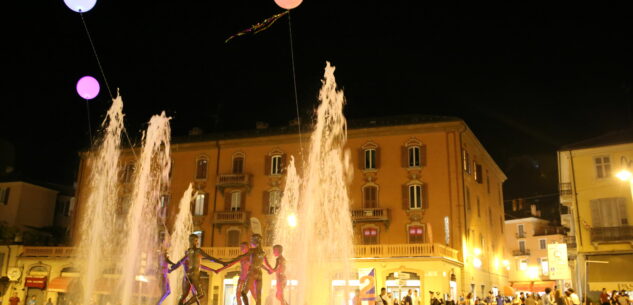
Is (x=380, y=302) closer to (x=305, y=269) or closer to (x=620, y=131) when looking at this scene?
(x=305, y=269)

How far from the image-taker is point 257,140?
4012 cm

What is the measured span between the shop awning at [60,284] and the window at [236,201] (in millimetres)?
11828

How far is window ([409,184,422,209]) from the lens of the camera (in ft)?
115

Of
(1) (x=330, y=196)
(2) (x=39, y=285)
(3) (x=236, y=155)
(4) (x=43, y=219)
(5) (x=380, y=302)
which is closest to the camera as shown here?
(5) (x=380, y=302)

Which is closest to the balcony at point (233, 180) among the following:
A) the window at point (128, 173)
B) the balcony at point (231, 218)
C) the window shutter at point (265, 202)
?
the window shutter at point (265, 202)

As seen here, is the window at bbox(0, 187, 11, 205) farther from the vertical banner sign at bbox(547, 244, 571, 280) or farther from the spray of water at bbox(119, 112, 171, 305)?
the vertical banner sign at bbox(547, 244, 571, 280)

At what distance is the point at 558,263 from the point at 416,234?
19.6m

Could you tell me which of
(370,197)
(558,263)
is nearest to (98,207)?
(370,197)

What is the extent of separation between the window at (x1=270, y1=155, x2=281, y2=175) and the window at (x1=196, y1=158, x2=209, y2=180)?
5.41 metres

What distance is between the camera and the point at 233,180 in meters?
39.3

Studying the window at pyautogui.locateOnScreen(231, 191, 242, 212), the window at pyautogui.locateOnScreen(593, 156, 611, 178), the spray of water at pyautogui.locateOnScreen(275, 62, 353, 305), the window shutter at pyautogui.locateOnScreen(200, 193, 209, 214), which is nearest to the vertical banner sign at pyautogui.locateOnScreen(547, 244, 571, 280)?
the spray of water at pyautogui.locateOnScreen(275, 62, 353, 305)

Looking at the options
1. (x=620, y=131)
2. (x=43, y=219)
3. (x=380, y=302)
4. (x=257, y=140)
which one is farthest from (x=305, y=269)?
(x=43, y=219)

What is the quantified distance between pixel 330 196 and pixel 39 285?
21.2 meters

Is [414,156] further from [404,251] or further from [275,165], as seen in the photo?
[275,165]
